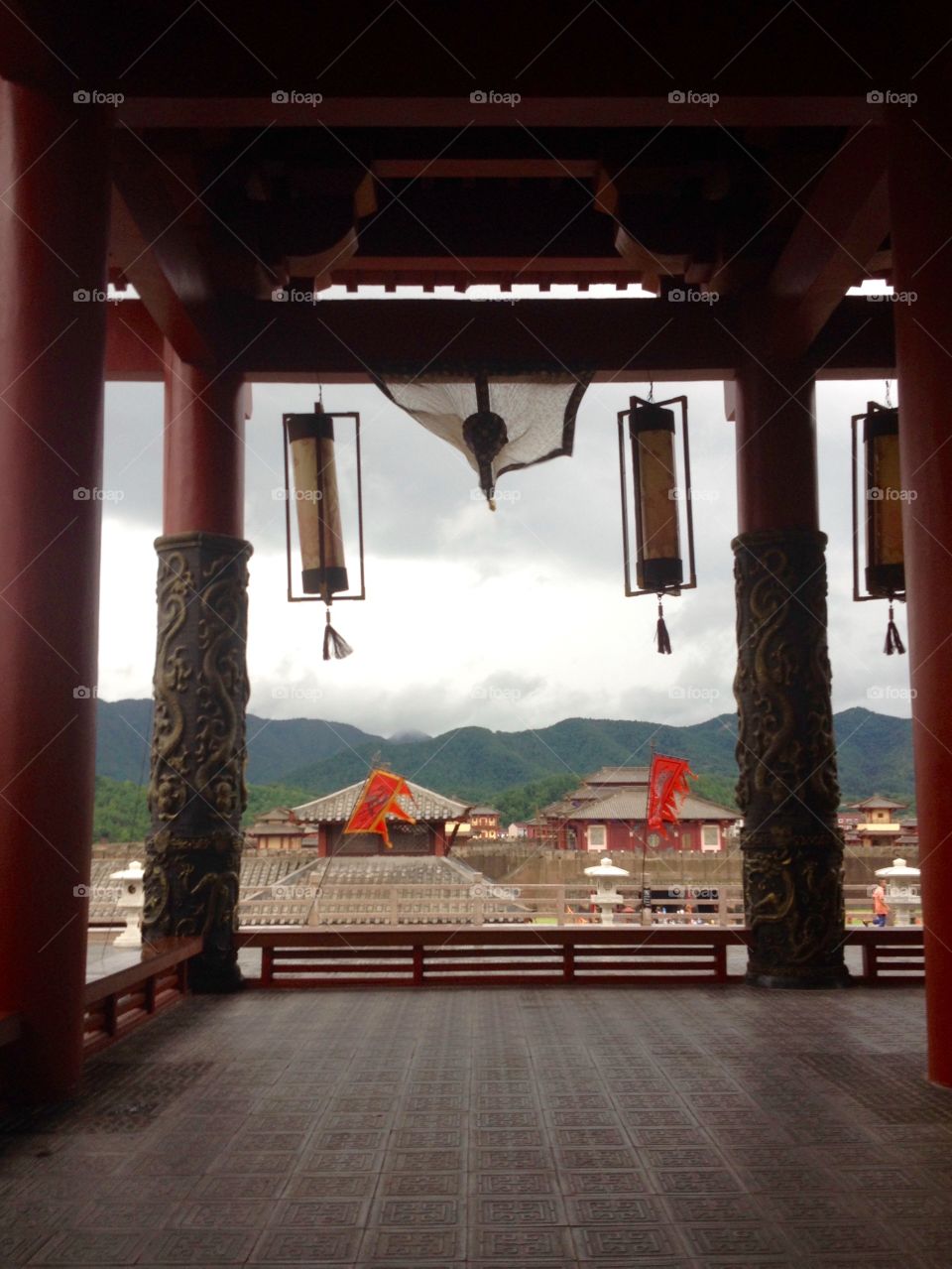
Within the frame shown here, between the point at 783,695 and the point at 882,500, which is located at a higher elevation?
the point at 882,500

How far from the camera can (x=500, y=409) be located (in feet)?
18.9

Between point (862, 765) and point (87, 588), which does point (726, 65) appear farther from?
point (862, 765)

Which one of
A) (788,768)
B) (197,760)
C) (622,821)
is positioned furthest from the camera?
(622,821)

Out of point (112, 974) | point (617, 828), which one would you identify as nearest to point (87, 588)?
point (112, 974)

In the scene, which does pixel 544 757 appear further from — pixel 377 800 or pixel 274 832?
pixel 377 800

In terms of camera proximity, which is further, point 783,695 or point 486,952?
point 486,952

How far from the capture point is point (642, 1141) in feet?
9.43

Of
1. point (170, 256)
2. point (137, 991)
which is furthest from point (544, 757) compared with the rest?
point (170, 256)

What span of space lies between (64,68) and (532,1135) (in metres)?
3.66

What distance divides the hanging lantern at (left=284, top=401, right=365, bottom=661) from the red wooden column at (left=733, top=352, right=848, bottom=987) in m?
2.13

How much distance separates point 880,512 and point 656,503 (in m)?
1.23

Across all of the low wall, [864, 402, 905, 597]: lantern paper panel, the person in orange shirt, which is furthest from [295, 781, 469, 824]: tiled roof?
[864, 402, 905, 597]: lantern paper panel

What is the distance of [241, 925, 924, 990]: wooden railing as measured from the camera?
5.55 metres

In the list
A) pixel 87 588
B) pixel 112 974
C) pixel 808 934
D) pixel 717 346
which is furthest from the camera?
pixel 717 346
